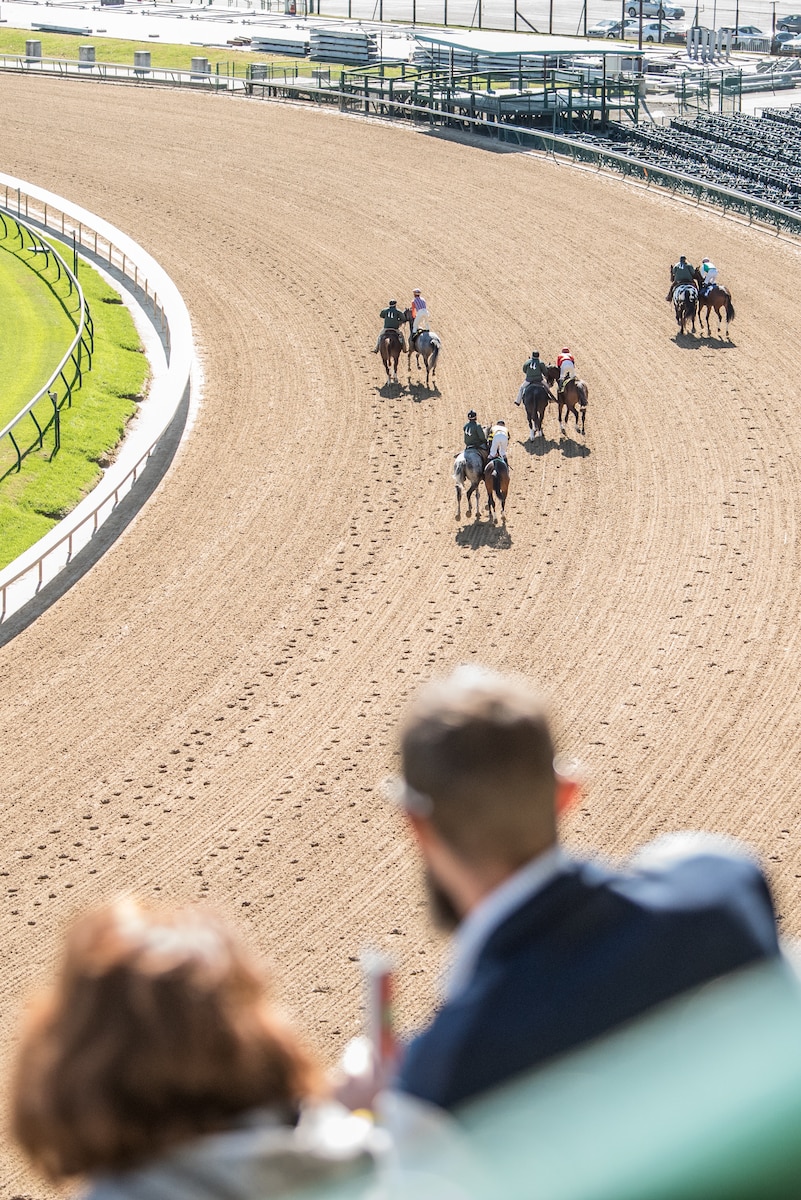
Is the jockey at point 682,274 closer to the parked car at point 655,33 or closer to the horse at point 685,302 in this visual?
the horse at point 685,302

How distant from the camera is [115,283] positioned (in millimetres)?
25703

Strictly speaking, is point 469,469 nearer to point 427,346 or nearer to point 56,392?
point 427,346

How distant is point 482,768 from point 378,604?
11.8 metres

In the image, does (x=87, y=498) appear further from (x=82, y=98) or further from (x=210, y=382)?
(x=82, y=98)

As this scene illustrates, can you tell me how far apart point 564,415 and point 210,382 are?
5014 mm

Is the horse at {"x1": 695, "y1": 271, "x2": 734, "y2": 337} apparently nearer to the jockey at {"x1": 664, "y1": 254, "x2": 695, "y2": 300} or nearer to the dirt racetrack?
the jockey at {"x1": 664, "y1": 254, "x2": 695, "y2": 300}

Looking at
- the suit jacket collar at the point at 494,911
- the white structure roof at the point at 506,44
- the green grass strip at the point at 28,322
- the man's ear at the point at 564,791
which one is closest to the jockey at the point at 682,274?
the green grass strip at the point at 28,322

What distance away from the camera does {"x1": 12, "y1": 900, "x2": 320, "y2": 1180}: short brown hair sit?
151 cm

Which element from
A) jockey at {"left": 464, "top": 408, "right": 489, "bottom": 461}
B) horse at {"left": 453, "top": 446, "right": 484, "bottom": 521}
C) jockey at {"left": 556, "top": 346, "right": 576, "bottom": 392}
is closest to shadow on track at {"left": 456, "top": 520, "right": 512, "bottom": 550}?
horse at {"left": 453, "top": 446, "right": 484, "bottom": 521}

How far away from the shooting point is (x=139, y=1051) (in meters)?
1.52

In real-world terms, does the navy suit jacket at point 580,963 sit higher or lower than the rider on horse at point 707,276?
lower

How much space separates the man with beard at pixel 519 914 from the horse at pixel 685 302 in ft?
69.2

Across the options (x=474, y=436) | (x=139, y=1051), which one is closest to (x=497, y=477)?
(x=474, y=436)

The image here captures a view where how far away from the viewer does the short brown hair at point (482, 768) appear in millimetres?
1899
